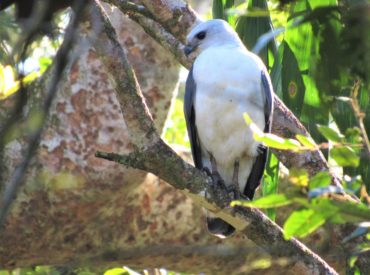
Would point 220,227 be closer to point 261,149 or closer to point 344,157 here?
point 261,149

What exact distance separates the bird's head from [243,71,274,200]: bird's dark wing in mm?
370

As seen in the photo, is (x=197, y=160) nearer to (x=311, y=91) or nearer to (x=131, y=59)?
(x=311, y=91)

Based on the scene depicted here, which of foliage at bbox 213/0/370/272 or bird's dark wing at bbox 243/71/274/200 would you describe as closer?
Answer: foliage at bbox 213/0/370/272

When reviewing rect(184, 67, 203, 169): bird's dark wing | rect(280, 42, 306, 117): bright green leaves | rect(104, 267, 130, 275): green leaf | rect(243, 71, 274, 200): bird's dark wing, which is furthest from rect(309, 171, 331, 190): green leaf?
rect(184, 67, 203, 169): bird's dark wing

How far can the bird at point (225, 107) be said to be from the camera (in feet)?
12.9

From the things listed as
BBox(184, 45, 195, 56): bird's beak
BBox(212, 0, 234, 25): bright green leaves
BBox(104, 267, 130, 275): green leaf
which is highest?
BBox(212, 0, 234, 25): bright green leaves

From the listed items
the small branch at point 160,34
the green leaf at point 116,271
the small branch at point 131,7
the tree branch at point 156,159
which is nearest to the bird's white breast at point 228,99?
the small branch at point 160,34

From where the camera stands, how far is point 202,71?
13.1ft

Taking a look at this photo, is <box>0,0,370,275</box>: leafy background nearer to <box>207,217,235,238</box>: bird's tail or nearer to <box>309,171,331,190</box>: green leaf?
<box>309,171,331,190</box>: green leaf

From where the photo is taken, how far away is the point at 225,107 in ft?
13.1

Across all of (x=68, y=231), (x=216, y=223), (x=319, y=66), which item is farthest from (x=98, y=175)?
(x=319, y=66)

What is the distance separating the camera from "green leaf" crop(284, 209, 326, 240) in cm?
180

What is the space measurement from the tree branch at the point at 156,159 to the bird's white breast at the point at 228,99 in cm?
72

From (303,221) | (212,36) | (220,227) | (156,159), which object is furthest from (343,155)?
(212,36)
